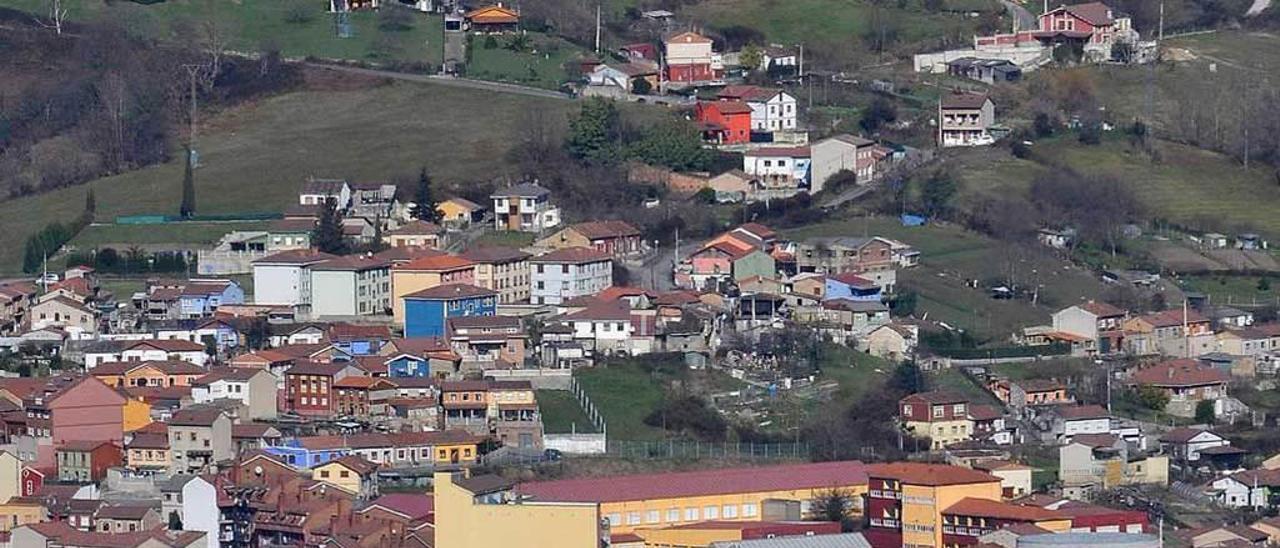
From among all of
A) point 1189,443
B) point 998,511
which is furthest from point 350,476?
point 1189,443

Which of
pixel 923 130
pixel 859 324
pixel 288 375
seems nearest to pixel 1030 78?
pixel 923 130

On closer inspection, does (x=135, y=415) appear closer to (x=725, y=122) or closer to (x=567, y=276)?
(x=567, y=276)

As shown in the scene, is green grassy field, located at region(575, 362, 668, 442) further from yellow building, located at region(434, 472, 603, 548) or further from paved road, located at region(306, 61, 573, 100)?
paved road, located at region(306, 61, 573, 100)

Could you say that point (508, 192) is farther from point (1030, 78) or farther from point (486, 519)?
point (486, 519)

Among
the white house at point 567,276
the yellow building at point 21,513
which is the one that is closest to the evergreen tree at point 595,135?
the white house at point 567,276

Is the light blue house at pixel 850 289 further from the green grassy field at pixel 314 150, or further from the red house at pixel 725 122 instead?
the red house at pixel 725 122

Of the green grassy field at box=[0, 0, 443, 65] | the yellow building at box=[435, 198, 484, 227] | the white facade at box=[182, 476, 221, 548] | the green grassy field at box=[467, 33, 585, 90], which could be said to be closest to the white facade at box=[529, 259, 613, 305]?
the yellow building at box=[435, 198, 484, 227]
